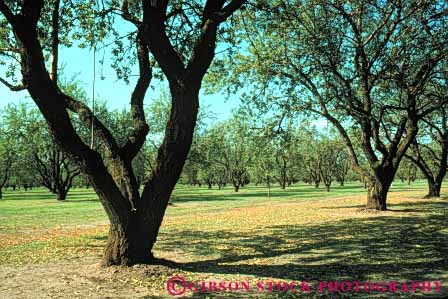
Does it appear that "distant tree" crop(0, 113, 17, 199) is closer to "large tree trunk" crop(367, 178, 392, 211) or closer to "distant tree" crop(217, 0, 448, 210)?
"distant tree" crop(217, 0, 448, 210)

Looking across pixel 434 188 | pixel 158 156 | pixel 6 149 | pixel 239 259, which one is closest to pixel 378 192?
pixel 239 259

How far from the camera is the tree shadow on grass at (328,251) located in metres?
7.87

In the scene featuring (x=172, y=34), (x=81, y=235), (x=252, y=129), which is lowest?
(x=81, y=235)

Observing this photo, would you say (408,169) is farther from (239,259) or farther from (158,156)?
(158,156)

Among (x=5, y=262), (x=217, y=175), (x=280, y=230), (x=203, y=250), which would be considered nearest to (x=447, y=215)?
(x=280, y=230)

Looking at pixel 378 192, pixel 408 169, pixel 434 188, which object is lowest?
pixel 434 188

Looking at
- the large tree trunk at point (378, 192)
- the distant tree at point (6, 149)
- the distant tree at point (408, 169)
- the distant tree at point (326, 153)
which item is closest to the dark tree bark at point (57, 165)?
the distant tree at point (6, 149)

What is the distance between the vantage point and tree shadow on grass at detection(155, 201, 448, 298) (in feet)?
25.8

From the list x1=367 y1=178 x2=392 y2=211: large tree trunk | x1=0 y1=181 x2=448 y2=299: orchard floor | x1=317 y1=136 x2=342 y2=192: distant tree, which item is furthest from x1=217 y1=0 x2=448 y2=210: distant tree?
x1=317 y1=136 x2=342 y2=192: distant tree

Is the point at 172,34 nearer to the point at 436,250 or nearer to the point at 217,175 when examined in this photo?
the point at 436,250

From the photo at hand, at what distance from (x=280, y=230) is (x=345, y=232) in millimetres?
2366

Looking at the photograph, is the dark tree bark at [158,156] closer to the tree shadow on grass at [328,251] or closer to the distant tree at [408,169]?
the tree shadow on grass at [328,251]

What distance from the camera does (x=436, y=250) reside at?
1007 centimetres

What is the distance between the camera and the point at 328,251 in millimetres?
10266
